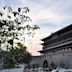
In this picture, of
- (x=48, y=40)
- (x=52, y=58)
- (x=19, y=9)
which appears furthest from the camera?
(x=48, y=40)

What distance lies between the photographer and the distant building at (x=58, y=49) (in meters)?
82.1

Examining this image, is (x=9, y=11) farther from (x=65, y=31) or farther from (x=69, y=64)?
(x=65, y=31)

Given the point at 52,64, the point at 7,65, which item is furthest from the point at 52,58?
the point at 7,65

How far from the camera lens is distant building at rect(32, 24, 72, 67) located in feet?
269

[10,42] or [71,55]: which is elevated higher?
[71,55]

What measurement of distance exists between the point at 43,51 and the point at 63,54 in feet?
175

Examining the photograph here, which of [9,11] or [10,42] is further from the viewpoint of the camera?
[10,42]

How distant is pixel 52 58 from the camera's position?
9344 cm

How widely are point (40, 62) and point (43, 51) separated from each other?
3054 cm

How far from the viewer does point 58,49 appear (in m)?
115

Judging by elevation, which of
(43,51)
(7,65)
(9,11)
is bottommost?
(7,65)

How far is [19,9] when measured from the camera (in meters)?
12.5

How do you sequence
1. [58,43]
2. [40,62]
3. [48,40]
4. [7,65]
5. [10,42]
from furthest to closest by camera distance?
[48,40]
[58,43]
[40,62]
[7,65]
[10,42]

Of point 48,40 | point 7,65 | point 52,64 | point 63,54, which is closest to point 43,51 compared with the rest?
point 48,40
